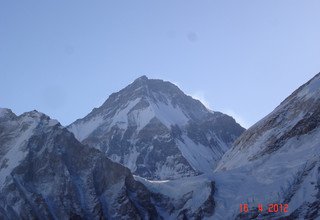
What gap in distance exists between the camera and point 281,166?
15512 centimetres

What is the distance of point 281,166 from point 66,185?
55.4 metres

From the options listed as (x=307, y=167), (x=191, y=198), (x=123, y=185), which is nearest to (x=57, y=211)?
(x=123, y=185)

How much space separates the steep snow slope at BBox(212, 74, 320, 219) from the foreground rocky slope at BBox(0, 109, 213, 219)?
8.42m

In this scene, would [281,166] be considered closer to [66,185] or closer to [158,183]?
[158,183]

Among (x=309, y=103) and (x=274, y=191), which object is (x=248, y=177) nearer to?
(x=274, y=191)

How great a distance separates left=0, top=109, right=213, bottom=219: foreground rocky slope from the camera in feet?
516

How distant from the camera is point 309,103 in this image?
17350cm

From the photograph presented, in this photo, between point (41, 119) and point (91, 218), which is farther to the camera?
point (41, 119)

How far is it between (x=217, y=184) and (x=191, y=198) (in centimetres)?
849
